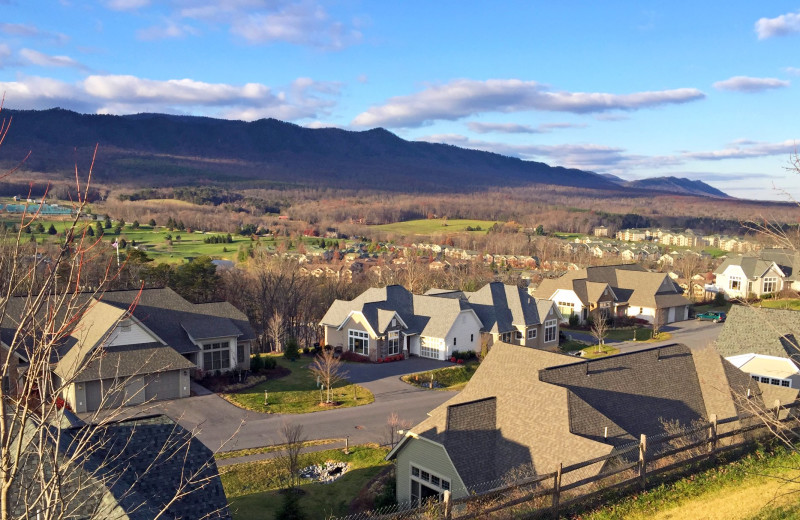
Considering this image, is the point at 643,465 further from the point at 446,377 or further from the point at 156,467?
the point at 446,377

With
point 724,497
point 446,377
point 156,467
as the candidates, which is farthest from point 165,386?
point 724,497

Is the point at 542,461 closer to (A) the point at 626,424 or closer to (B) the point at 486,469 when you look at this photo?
(B) the point at 486,469

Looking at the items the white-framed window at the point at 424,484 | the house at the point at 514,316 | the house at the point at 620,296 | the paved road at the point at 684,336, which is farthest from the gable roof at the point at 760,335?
the house at the point at 620,296

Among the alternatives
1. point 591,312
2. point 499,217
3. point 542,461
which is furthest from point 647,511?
point 499,217

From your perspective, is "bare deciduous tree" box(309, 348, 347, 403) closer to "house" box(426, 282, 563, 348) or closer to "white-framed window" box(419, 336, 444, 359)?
"white-framed window" box(419, 336, 444, 359)

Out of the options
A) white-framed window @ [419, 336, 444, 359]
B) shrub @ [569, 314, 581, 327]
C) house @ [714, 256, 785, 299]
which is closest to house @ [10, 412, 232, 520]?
white-framed window @ [419, 336, 444, 359]

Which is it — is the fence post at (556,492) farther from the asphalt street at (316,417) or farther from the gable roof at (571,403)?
the asphalt street at (316,417)
